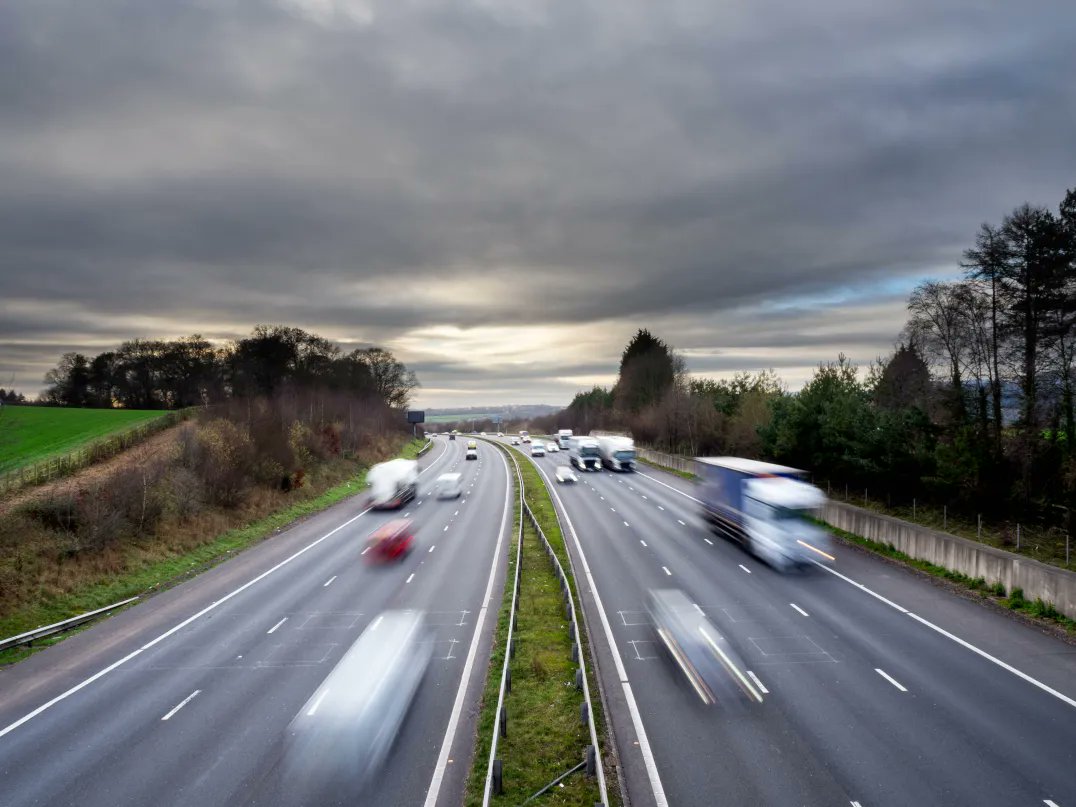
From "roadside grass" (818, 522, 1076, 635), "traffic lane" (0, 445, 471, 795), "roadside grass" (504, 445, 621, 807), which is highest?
"roadside grass" (818, 522, 1076, 635)

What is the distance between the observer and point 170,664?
55.5 feet

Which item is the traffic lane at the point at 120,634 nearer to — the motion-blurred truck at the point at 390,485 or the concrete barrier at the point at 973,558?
the motion-blurred truck at the point at 390,485

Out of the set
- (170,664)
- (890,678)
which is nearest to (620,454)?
(890,678)

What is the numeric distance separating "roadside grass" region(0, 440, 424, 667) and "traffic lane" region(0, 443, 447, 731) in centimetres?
65

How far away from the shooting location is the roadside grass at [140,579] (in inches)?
773

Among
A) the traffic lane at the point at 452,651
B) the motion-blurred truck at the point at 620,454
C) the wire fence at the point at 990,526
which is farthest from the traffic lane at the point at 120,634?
the motion-blurred truck at the point at 620,454

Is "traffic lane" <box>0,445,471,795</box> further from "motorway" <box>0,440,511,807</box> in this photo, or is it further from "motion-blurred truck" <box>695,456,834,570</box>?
"motion-blurred truck" <box>695,456,834,570</box>

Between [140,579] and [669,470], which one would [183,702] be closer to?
[140,579]

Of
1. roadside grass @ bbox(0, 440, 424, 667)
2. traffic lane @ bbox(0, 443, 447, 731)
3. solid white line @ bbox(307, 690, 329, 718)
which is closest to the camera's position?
solid white line @ bbox(307, 690, 329, 718)

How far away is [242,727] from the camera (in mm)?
13016

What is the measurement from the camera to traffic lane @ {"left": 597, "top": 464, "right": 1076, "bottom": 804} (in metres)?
10.8

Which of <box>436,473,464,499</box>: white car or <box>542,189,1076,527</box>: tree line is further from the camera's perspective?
<box>436,473,464,499</box>: white car

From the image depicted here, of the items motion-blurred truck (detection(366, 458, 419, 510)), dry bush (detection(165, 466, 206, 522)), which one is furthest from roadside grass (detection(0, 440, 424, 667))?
motion-blurred truck (detection(366, 458, 419, 510))

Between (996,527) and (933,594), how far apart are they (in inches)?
466
